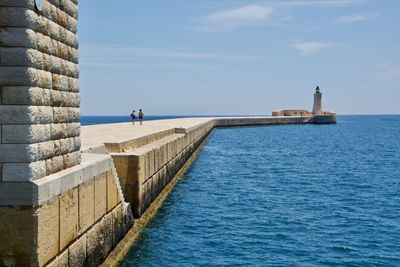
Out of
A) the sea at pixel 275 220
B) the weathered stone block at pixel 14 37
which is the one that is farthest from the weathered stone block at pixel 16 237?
the sea at pixel 275 220

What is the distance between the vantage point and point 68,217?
8656 mm

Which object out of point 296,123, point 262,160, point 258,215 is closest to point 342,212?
point 258,215

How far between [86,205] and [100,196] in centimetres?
100

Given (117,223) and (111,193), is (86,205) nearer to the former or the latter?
(111,193)

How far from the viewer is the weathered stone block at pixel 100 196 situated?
33.9 ft

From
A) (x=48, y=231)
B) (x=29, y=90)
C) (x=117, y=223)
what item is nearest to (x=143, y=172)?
(x=117, y=223)

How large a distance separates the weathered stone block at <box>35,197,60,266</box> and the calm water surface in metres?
3.91

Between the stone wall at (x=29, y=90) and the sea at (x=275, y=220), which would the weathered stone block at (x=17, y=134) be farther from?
the sea at (x=275, y=220)

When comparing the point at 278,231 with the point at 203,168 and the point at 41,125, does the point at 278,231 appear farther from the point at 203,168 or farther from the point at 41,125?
the point at 203,168

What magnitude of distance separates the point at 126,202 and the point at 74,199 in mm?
4655

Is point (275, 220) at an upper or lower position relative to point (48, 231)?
lower

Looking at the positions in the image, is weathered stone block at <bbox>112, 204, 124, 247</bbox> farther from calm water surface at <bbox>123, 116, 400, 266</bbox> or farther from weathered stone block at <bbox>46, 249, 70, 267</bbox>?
weathered stone block at <bbox>46, 249, 70, 267</bbox>

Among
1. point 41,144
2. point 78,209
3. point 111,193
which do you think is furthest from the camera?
point 111,193

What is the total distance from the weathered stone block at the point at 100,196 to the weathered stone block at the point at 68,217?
1.19 meters
